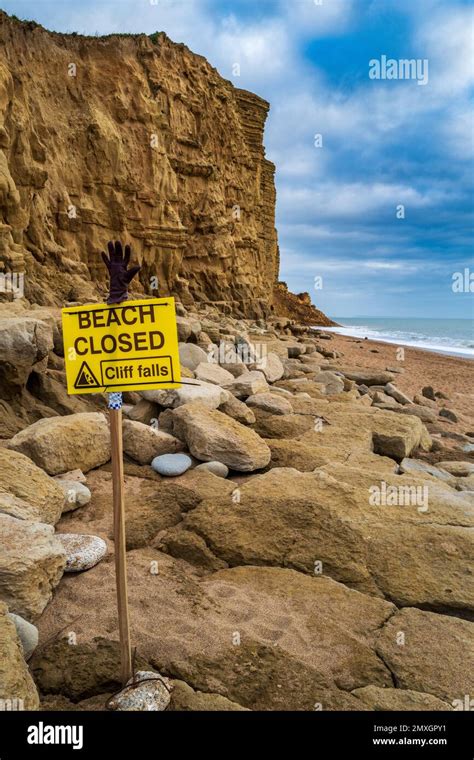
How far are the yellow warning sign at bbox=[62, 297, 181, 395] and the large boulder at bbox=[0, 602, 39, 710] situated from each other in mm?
1047

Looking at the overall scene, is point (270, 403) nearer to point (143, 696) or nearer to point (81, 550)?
point (81, 550)

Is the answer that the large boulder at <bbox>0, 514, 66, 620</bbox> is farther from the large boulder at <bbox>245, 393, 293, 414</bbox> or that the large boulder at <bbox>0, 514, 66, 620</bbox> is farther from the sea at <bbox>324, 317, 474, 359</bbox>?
the sea at <bbox>324, 317, 474, 359</bbox>

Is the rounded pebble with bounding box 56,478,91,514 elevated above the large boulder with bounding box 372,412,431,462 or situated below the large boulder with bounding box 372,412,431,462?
above

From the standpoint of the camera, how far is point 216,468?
434cm

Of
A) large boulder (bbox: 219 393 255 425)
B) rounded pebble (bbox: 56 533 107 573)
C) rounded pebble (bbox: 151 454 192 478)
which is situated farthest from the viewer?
large boulder (bbox: 219 393 255 425)

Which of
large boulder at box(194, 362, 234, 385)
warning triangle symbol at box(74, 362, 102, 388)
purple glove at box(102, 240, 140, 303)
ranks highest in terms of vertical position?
purple glove at box(102, 240, 140, 303)

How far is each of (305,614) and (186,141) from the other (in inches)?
868

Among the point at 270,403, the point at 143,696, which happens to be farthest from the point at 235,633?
the point at 270,403

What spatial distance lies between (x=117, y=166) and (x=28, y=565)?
16622mm

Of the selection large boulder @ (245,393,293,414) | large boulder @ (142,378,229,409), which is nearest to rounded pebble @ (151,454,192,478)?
large boulder @ (142,378,229,409)

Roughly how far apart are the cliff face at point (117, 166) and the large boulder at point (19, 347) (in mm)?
4409

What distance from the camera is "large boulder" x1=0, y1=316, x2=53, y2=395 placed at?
4.34m

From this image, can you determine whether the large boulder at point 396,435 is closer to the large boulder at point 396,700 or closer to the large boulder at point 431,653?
the large boulder at point 431,653

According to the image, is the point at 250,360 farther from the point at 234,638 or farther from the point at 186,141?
the point at 186,141
